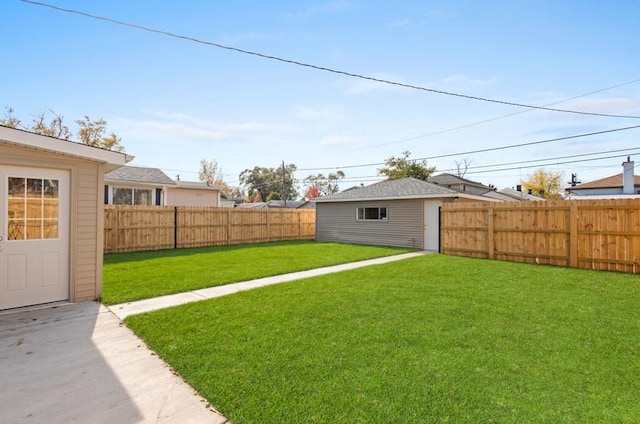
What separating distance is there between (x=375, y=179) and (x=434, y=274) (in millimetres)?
29708

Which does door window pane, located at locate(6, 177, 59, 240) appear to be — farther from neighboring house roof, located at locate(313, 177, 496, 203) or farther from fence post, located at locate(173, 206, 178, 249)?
neighboring house roof, located at locate(313, 177, 496, 203)

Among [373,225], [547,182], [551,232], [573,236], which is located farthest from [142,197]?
[547,182]

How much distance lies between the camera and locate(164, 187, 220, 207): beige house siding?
68.2 ft

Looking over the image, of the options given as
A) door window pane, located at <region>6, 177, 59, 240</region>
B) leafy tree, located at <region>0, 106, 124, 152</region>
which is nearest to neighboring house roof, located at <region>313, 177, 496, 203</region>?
door window pane, located at <region>6, 177, 59, 240</region>

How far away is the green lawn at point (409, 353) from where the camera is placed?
2.49 m

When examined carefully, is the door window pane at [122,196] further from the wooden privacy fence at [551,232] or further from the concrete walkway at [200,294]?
the wooden privacy fence at [551,232]

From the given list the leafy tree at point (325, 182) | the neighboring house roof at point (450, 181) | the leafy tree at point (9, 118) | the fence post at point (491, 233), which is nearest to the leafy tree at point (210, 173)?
the leafy tree at point (325, 182)

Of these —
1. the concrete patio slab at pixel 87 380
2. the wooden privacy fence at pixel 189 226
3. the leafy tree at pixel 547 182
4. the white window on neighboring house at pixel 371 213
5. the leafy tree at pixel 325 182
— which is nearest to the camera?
the concrete patio slab at pixel 87 380

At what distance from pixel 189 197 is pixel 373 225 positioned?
12.8m

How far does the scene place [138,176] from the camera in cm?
1753

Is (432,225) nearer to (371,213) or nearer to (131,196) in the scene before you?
(371,213)

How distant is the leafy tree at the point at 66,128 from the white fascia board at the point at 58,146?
18.5 metres

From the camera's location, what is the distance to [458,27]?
30.6 feet

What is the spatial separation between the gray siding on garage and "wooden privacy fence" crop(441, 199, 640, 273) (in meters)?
1.98
